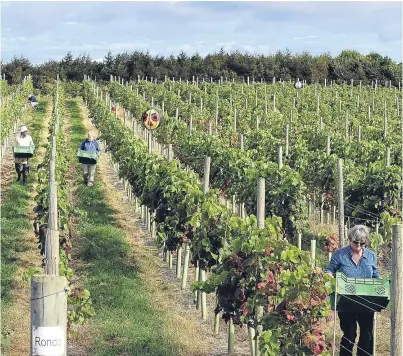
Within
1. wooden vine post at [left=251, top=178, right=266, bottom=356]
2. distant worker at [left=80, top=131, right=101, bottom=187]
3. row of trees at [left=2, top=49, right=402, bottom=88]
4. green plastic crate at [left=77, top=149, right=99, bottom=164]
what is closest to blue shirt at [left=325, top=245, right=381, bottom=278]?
wooden vine post at [left=251, top=178, right=266, bottom=356]

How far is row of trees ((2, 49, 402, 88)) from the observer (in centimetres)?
5094

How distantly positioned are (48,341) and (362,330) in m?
3.58

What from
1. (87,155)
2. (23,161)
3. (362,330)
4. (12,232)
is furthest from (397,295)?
(23,161)

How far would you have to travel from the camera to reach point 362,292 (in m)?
6.57

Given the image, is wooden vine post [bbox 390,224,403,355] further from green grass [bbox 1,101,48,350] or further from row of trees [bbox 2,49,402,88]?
row of trees [bbox 2,49,402,88]

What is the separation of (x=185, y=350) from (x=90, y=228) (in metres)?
5.73

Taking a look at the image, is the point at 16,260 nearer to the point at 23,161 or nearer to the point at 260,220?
the point at 260,220

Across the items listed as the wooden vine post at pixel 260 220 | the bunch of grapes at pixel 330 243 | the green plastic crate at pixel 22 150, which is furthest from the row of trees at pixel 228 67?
the wooden vine post at pixel 260 220

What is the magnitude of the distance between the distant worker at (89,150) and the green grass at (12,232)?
122 centimetres

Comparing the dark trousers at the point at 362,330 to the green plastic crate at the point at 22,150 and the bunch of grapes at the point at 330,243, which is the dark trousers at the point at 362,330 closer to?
the bunch of grapes at the point at 330,243

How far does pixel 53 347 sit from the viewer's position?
4219mm

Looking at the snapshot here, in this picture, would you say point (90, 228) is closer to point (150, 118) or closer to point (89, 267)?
point (89, 267)

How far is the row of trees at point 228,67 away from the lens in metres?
50.9

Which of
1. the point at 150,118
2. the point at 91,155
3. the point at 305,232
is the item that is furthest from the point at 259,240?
the point at 150,118
